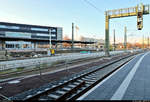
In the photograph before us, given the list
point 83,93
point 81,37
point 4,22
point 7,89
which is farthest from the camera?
point 81,37

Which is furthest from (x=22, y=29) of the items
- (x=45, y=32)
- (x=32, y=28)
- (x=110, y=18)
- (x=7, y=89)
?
(x=7, y=89)

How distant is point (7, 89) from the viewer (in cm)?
645

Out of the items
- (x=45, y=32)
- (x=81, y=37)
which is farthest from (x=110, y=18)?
(x=81, y=37)

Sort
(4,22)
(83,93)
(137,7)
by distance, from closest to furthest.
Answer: (83,93)
(137,7)
(4,22)

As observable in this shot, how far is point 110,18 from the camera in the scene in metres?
22.6

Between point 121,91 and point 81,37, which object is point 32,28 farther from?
point 121,91

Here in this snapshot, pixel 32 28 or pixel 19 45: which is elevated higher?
pixel 32 28

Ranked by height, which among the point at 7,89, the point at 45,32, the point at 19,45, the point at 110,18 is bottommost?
the point at 7,89

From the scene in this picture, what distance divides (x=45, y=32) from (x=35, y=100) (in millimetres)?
82849

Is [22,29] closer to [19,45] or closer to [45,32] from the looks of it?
[45,32]

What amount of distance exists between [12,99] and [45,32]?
82.6 m

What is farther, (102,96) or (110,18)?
(110,18)

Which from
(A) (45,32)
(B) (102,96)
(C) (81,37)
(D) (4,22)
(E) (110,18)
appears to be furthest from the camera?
(C) (81,37)

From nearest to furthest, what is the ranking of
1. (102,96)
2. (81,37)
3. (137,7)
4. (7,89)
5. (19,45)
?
(102,96)
(7,89)
(137,7)
(19,45)
(81,37)
